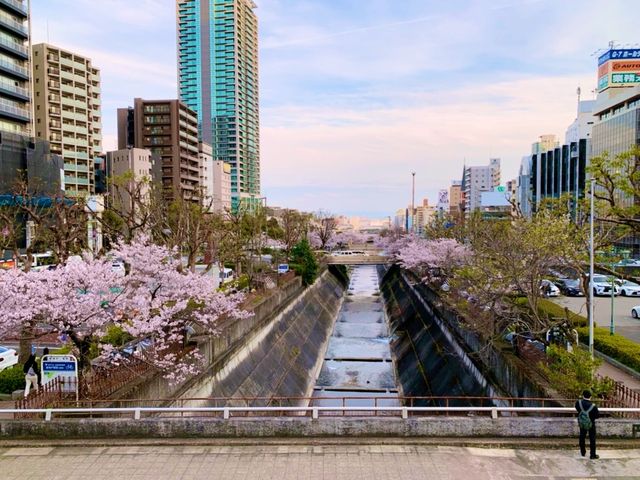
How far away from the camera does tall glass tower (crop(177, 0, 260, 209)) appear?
154 meters

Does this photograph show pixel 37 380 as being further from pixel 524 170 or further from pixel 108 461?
pixel 524 170

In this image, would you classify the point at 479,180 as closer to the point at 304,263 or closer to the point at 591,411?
the point at 304,263

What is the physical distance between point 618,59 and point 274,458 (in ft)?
304

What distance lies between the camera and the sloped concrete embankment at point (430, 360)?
26969 millimetres

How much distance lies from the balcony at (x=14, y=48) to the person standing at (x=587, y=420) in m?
65.5

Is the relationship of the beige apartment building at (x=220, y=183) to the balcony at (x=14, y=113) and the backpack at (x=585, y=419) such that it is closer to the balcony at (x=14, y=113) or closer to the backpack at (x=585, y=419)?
the balcony at (x=14, y=113)

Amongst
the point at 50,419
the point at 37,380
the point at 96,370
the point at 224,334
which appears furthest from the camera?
the point at 224,334

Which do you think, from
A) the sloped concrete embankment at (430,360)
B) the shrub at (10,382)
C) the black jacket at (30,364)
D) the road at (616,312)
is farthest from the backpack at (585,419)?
the shrub at (10,382)

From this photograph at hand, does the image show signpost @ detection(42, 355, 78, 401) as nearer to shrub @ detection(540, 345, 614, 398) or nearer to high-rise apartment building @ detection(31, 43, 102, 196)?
shrub @ detection(540, 345, 614, 398)

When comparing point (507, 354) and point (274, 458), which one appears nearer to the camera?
point (274, 458)

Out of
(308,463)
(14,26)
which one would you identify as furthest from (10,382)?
(14,26)

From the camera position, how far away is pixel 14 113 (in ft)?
187

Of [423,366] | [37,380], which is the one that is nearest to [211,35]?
[423,366]

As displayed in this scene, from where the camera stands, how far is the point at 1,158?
54844 mm
